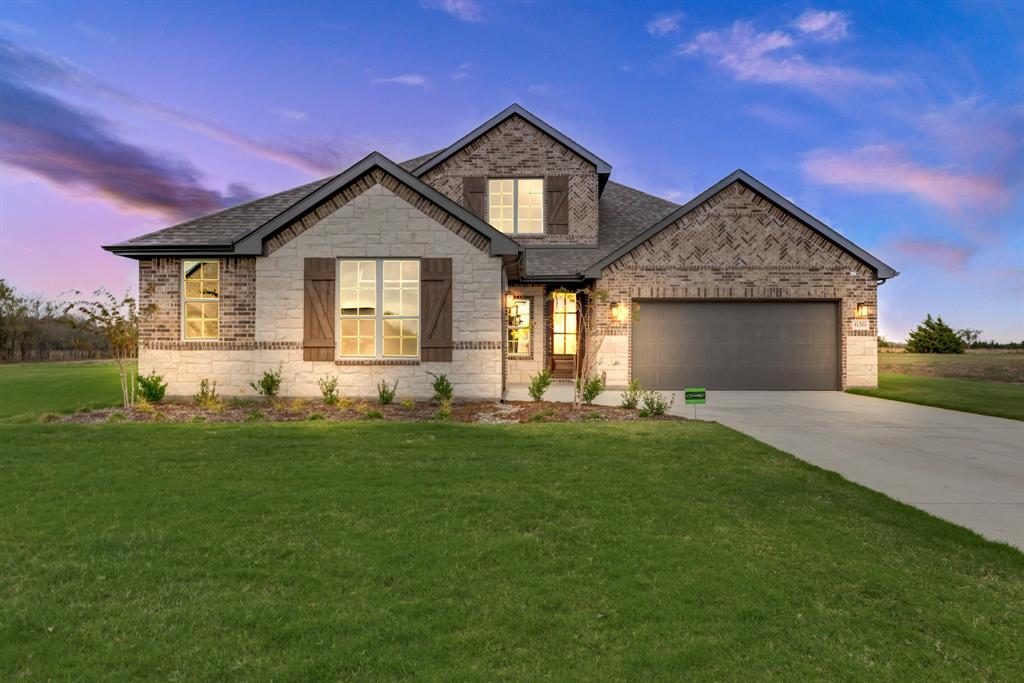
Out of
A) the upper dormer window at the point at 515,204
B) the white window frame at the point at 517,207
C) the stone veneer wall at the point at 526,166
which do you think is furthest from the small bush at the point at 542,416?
the upper dormer window at the point at 515,204

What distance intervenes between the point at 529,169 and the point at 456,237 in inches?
306

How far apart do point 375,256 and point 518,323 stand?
6.06 m

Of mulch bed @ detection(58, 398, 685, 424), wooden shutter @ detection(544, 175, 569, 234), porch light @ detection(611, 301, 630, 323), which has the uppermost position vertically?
wooden shutter @ detection(544, 175, 569, 234)

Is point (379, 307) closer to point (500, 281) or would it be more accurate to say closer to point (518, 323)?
point (500, 281)

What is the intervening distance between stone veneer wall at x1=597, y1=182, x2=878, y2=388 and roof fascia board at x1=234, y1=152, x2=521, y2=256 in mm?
5123

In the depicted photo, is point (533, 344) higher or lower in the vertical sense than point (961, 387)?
higher

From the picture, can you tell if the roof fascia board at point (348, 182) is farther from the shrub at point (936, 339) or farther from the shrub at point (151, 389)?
the shrub at point (936, 339)

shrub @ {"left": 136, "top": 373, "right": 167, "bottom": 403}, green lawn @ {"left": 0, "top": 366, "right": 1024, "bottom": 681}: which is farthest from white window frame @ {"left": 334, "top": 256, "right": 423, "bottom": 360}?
green lawn @ {"left": 0, "top": 366, "right": 1024, "bottom": 681}

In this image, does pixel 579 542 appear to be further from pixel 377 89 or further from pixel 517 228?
pixel 377 89

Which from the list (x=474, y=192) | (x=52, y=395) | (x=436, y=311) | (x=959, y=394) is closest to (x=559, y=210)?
(x=474, y=192)

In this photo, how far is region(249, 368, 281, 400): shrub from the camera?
12.1m

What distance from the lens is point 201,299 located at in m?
12.8

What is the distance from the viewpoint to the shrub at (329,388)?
38.6 feet

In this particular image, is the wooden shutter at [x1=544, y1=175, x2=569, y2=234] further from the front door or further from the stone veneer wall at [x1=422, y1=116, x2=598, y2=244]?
the front door
